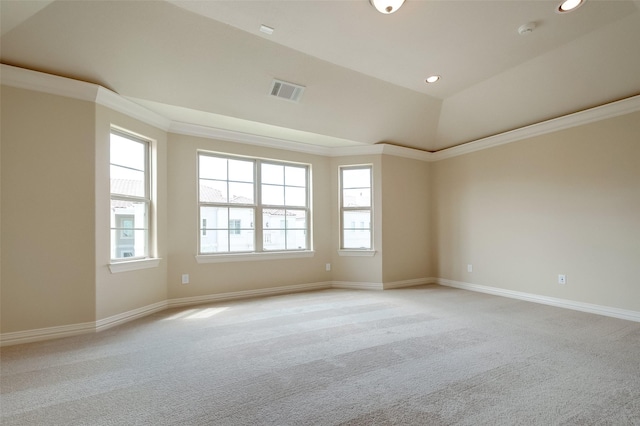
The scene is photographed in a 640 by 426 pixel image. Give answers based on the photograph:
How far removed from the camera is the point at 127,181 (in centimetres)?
388

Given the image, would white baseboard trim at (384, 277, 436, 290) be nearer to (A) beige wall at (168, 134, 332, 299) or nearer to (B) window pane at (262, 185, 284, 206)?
(A) beige wall at (168, 134, 332, 299)

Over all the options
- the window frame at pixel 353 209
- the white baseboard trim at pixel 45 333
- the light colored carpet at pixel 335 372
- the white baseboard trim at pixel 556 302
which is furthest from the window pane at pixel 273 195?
the white baseboard trim at pixel 556 302

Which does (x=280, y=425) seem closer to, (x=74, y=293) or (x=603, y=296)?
(x=74, y=293)

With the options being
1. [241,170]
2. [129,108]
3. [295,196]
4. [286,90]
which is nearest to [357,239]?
[295,196]

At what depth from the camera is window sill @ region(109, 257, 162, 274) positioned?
3539mm

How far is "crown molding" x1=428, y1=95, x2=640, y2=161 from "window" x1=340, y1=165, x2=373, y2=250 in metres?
1.68

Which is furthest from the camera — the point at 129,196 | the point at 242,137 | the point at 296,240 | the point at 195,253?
the point at 296,240

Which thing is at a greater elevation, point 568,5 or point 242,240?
point 568,5

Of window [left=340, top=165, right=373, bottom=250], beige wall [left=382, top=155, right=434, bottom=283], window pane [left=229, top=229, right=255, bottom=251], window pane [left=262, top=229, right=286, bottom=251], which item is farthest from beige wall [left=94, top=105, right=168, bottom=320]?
beige wall [left=382, top=155, right=434, bottom=283]

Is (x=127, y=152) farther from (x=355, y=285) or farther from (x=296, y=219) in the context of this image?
(x=355, y=285)

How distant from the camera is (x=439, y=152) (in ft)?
19.6

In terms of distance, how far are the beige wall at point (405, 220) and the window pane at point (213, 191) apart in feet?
9.05

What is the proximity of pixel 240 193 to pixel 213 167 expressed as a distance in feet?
1.90

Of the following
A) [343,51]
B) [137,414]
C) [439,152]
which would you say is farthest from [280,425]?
[439,152]
